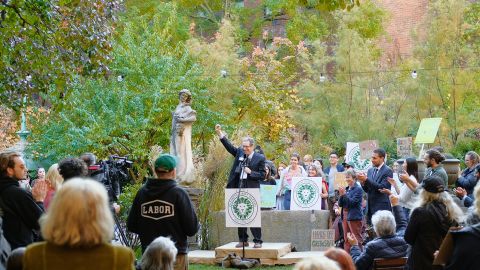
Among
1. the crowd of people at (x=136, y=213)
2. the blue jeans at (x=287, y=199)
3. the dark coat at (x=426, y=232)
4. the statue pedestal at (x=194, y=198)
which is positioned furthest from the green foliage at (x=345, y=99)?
the crowd of people at (x=136, y=213)

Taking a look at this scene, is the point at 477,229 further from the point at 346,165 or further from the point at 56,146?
the point at 56,146

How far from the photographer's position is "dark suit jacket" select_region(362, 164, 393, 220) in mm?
13867

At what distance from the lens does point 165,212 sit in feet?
28.7

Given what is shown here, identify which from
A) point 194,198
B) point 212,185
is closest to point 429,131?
point 212,185

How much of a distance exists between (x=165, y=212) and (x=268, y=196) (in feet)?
34.7

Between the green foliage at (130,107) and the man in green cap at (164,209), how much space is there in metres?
21.4

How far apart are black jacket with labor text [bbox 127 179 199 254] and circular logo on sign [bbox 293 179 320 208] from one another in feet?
31.9

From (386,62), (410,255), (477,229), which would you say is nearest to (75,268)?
(477,229)

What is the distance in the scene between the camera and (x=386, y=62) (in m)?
39.8

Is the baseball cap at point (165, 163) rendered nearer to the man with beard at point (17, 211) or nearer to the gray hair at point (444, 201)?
the man with beard at point (17, 211)

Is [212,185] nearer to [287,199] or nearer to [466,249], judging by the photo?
[287,199]

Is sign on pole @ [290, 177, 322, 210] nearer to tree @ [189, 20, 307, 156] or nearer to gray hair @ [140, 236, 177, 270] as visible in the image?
gray hair @ [140, 236, 177, 270]

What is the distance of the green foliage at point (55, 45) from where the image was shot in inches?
597

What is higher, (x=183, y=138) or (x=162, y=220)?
(x=183, y=138)
